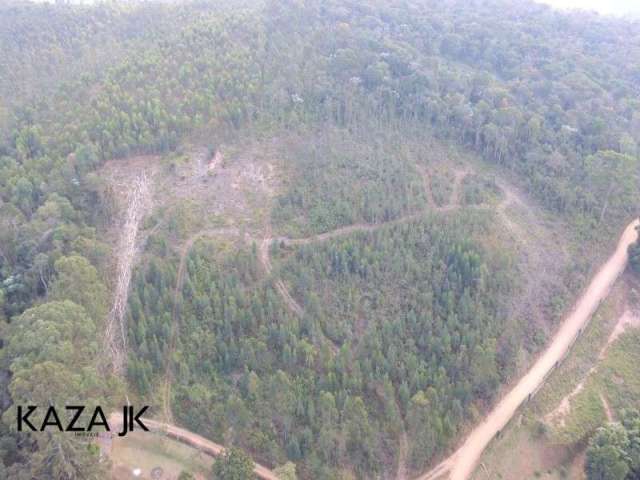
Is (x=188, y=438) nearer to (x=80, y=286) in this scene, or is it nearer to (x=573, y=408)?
(x=80, y=286)

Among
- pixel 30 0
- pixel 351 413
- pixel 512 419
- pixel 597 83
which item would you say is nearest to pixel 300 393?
pixel 351 413

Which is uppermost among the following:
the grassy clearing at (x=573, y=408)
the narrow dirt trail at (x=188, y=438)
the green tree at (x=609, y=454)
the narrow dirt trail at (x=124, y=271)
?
the narrow dirt trail at (x=124, y=271)

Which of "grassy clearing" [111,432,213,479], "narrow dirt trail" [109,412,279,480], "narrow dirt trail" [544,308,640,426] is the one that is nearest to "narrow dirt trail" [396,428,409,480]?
"narrow dirt trail" [109,412,279,480]

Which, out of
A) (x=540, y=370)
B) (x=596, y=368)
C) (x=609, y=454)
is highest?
(x=609, y=454)

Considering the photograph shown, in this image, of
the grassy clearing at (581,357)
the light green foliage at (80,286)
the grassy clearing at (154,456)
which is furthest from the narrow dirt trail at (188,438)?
the grassy clearing at (581,357)

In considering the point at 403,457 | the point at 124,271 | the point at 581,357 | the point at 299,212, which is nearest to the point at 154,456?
the point at 403,457

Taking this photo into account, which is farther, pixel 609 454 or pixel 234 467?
pixel 609 454

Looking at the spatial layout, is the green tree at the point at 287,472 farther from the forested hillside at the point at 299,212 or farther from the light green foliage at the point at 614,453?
the light green foliage at the point at 614,453
